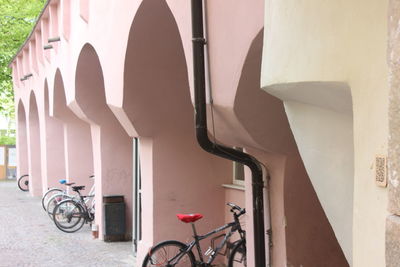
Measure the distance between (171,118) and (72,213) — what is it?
5.49 meters

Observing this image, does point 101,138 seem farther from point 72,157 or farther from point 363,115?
point 363,115

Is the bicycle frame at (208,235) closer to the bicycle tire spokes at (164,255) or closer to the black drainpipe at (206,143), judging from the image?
the bicycle tire spokes at (164,255)

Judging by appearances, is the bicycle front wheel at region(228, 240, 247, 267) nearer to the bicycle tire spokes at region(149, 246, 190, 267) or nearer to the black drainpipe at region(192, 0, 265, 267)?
the bicycle tire spokes at region(149, 246, 190, 267)

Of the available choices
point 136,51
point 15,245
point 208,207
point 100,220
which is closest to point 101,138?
point 100,220

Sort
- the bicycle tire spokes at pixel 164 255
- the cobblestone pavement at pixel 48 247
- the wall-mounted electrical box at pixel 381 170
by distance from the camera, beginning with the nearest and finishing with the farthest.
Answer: the wall-mounted electrical box at pixel 381 170, the bicycle tire spokes at pixel 164 255, the cobblestone pavement at pixel 48 247

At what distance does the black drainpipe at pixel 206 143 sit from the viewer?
224 inches

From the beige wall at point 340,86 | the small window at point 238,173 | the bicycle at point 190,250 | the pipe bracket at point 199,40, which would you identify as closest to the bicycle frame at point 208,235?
the bicycle at point 190,250

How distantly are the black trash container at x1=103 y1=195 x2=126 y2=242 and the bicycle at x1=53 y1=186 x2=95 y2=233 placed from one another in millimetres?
→ 1736

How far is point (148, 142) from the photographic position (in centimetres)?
960

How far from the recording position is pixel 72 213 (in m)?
14.0

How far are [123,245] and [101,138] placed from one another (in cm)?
212

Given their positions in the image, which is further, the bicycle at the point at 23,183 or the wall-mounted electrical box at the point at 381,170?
the bicycle at the point at 23,183

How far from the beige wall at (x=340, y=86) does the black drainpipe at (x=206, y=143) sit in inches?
76.8

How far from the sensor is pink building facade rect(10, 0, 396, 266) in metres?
5.62
